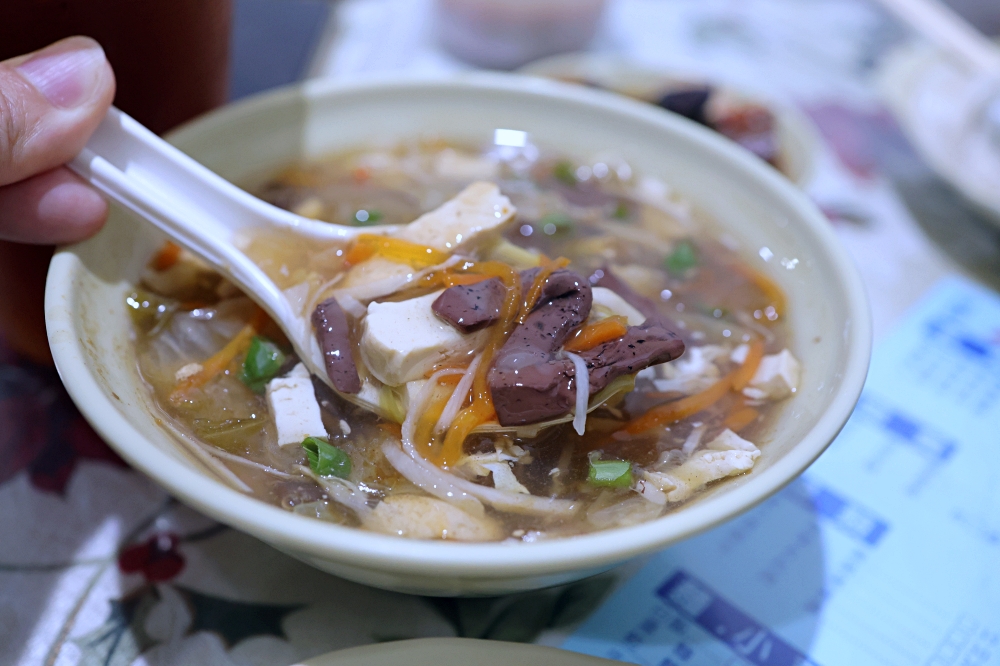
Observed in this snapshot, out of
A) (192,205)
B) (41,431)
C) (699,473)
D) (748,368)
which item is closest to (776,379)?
(748,368)

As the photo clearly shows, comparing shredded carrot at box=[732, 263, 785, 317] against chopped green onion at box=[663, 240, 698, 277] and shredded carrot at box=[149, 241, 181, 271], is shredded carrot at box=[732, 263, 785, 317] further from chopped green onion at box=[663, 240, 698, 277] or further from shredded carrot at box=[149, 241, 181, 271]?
shredded carrot at box=[149, 241, 181, 271]

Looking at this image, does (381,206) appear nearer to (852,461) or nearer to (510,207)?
(510,207)

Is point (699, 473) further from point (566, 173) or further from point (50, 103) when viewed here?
point (50, 103)

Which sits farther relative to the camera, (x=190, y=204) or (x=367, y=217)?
(x=367, y=217)

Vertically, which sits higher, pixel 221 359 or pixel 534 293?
pixel 534 293

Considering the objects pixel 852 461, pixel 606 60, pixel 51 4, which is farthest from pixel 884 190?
pixel 51 4
